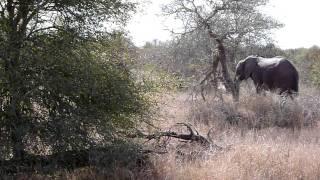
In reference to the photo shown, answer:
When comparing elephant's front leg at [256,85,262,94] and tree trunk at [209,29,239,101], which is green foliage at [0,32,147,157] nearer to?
tree trunk at [209,29,239,101]

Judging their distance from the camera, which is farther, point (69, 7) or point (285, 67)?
point (285, 67)

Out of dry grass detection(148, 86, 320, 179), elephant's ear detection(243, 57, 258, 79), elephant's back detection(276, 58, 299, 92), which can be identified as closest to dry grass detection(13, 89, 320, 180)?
dry grass detection(148, 86, 320, 179)

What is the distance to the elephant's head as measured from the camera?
61.2ft

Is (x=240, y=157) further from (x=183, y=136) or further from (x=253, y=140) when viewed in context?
(x=253, y=140)

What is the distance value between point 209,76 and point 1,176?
36.4 feet

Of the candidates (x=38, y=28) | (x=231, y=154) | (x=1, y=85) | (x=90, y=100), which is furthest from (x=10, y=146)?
(x=231, y=154)

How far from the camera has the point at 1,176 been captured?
706cm

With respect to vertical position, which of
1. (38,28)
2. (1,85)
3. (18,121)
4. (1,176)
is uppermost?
(38,28)

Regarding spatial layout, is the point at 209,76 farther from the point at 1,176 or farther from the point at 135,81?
the point at 1,176

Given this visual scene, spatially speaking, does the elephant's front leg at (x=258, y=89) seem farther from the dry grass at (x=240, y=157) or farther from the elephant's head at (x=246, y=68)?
the dry grass at (x=240, y=157)

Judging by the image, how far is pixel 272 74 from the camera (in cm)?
1731

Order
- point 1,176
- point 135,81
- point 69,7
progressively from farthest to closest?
point 135,81
point 69,7
point 1,176

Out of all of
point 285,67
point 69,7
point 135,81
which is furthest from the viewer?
point 285,67

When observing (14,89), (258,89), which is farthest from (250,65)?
(14,89)
